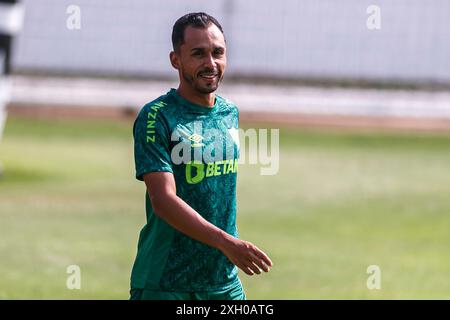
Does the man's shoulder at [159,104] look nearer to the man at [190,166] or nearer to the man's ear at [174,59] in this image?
the man at [190,166]

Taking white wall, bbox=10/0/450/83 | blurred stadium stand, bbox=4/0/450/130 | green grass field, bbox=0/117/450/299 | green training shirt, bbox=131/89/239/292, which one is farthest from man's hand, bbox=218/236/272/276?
white wall, bbox=10/0/450/83

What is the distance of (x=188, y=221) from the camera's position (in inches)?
185

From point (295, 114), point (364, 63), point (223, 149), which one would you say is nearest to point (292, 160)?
point (295, 114)

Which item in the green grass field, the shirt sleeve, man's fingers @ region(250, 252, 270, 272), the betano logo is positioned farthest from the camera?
the green grass field

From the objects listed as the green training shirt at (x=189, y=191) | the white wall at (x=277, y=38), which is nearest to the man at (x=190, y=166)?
the green training shirt at (x=189, y=191)

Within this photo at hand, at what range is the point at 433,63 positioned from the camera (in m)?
24.2

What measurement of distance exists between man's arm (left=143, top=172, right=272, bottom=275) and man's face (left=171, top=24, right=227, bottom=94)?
16.2 inches

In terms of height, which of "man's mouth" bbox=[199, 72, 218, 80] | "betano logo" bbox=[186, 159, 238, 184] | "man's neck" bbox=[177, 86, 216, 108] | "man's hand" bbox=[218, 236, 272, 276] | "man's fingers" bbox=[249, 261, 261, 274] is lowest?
"man's fingers" bbox=[249, 261, 261, 274]

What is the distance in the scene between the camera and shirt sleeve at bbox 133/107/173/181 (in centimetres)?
487

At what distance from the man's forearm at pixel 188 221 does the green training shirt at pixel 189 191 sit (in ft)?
0.75

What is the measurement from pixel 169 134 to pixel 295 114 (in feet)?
56.4

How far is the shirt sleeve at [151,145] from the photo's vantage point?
487 cm

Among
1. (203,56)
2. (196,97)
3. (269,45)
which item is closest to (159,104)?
(196,97)

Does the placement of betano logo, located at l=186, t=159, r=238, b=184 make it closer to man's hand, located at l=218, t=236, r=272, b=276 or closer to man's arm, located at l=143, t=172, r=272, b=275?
man's arm, located at l=143, t=172, r=272, b=275
